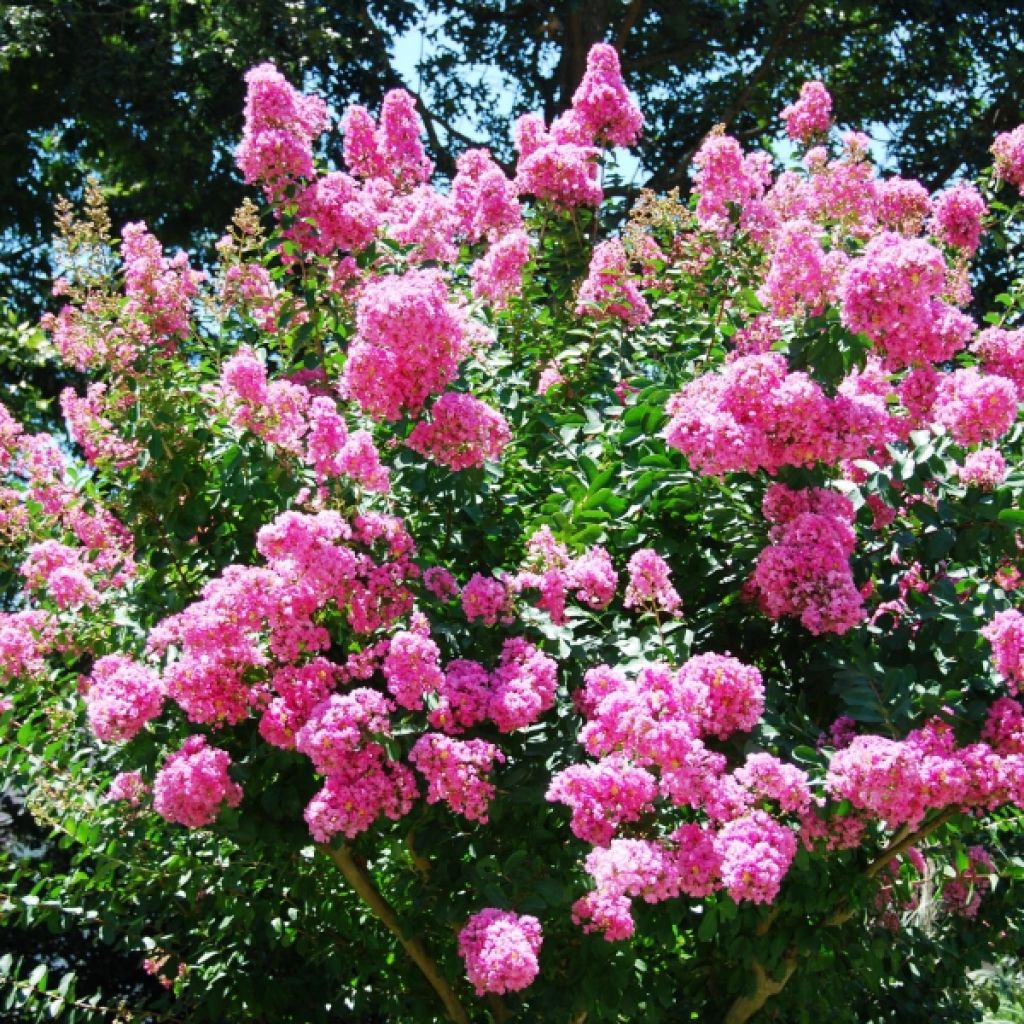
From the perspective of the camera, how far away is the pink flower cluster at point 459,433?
8.56 feet

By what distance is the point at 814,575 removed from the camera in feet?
8.25

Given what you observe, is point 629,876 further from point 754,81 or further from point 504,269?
point 754,81

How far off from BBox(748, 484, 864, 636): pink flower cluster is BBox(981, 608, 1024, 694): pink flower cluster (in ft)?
0.80

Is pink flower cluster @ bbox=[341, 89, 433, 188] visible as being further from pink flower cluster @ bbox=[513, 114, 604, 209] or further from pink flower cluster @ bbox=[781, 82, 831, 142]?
pink flower cluster @ bbox=[781, 82, 831, 142]

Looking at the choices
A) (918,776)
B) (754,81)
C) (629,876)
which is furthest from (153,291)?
(754,81)

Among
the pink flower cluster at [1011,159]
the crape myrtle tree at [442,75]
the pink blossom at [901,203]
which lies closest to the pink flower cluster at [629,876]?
the pink blossom at [901,203]

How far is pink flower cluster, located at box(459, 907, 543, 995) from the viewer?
2.18 metres

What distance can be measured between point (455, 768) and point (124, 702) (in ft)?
2.09

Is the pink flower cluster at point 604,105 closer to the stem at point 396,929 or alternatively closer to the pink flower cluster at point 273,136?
the pink flower cluster at point 273,136

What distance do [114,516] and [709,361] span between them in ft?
4.77

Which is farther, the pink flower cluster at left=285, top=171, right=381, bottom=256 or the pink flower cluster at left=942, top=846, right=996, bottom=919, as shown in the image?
the pink flower cluster at left=942, top=846, right=996, bottom=919

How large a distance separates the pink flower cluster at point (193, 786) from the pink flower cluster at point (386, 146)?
2.06 metres

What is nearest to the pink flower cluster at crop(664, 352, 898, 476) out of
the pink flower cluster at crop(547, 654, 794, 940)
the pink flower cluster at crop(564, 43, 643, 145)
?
the pink flower cluster at crop(547, 654, 794, 940)

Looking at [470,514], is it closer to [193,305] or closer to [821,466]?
[821,466]
